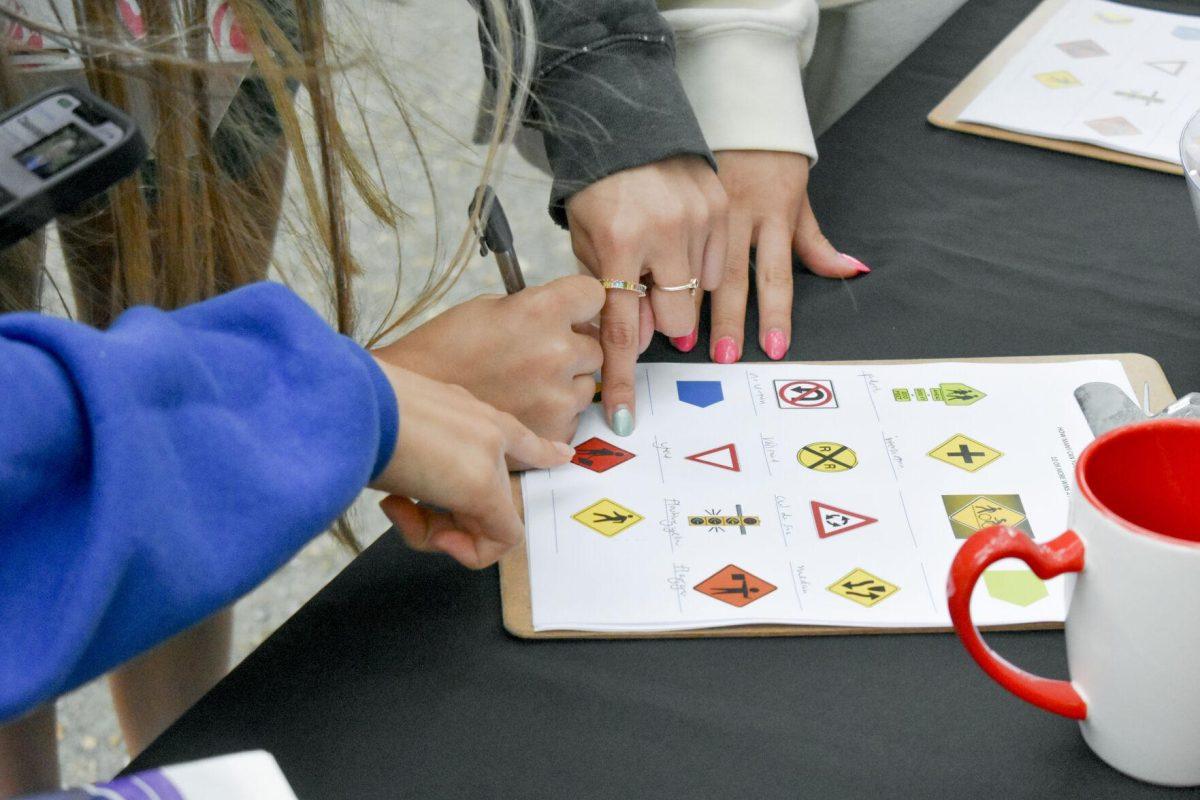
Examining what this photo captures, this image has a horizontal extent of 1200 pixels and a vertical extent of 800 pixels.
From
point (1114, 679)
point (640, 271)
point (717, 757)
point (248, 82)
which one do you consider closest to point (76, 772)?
point (248, 82)

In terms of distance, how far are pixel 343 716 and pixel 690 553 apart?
0.18m

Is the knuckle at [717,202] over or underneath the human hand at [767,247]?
over

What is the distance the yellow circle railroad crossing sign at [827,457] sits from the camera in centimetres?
61

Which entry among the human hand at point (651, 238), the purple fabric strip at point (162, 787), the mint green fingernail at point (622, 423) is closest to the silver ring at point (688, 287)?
the human hand at point (651, 238)

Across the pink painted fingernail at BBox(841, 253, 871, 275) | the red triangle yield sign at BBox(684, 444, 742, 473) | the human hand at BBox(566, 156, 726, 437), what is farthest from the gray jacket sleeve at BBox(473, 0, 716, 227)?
the red triangle yield sign at BBox(684, 444, 742, 473)

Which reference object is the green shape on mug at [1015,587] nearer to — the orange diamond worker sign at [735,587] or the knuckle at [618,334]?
the orange diamond worker sign at [735,587]

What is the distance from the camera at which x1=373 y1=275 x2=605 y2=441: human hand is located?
653 mm

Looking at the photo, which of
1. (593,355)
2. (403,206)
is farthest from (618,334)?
(403,206)

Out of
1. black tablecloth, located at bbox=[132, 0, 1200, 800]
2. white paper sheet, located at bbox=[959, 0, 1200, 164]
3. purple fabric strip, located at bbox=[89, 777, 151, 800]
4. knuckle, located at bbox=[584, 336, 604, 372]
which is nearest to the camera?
purple fabric strip, located at bbox=[89, 777, 151, 800]

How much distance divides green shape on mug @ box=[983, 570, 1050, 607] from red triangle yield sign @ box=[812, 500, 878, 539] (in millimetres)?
65

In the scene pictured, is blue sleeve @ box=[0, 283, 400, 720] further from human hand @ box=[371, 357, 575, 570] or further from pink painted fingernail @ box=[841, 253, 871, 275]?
pink painted fingernail @ box=[841, 253, 871, 275]

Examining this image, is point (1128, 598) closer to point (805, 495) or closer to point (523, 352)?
point (805, 495)

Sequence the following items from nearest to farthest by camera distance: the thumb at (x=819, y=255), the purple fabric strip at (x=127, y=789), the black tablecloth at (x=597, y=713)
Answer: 1. the purple fabric strip at (x=127, y=789)
2. the black tablecloth at (x=597, y=713)
3. the thumb at (x=819, y=255)

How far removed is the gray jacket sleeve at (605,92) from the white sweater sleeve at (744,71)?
7cm
